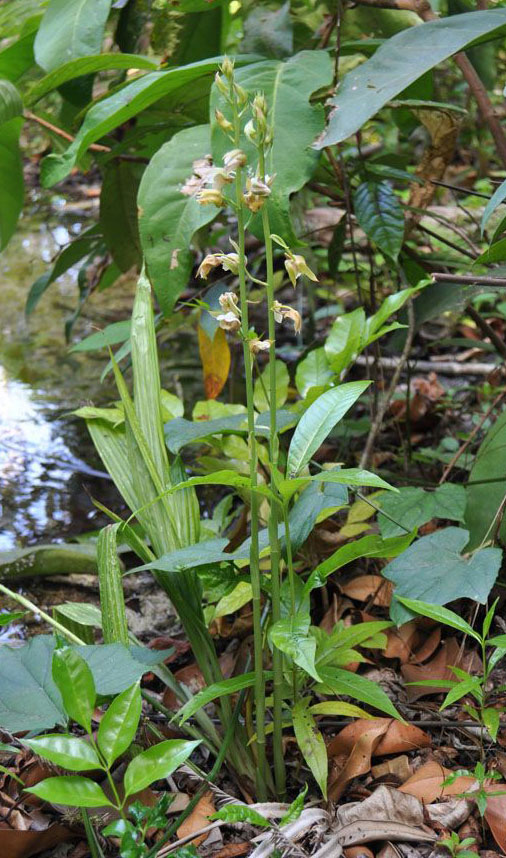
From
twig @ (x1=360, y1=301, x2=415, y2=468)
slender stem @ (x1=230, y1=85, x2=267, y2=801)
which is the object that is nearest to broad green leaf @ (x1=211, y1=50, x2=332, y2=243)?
slender stem @ (x1=230, y1=85, x2=267, y2=801)

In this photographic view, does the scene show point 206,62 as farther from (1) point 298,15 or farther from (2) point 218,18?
(1) point 298,15

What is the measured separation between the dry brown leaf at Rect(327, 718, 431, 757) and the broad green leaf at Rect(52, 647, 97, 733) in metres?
0.47

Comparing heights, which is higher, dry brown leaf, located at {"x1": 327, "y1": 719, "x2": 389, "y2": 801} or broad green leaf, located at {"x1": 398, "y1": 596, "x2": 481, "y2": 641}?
broad green leaf, located at {"x1": 398, "y1": 596, "x2": 481, "y2": 641}

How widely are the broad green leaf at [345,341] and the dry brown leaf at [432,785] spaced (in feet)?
2.04

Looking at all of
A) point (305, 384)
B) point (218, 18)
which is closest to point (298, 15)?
point (218, 18)

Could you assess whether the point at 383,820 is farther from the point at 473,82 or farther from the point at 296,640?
the point at 473,82

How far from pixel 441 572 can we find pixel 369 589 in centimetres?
40

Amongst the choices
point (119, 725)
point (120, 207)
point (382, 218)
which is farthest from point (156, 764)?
point (120, 207)

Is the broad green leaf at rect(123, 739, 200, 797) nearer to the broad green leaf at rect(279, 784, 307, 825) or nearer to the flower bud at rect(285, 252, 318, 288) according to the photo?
the broad green leaf at rect(279, 784, 307, 825)

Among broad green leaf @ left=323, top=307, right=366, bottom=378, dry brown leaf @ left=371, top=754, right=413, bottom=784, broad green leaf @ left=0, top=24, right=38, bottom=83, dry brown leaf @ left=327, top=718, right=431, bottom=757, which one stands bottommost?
dry brown leaf @ left=371, top=754, right=413, bottom=784

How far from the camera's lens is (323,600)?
1522 millimetres

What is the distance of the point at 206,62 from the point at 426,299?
0.65 m

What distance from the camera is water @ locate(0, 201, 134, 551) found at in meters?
2.10

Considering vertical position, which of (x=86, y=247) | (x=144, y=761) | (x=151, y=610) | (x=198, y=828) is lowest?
(x=151, y=610)
